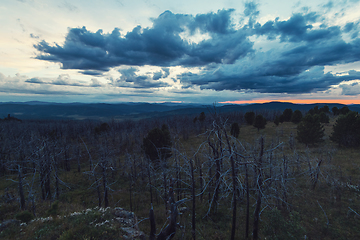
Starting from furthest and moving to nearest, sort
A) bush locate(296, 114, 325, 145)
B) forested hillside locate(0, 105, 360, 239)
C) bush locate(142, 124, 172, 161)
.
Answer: bush locate(296, 114, 325, 145)
bush locate(142, 124, 172, 161)
forested hillside locate(0, 105, 360, 239)

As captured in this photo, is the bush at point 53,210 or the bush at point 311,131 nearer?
the bush at point 53,210

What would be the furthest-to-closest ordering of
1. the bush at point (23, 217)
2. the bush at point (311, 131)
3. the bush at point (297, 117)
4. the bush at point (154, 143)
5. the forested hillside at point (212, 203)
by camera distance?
the bush at point (297, 117) → the bush at point (311, 131) → the bush at point (154, 143) → the bush at point (23, 217) → the forested hillside at point (212, 203)

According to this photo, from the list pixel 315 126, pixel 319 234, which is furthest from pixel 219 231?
pixel 315 126

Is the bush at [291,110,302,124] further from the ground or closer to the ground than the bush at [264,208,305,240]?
further from the ground

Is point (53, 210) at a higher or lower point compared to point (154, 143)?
higher

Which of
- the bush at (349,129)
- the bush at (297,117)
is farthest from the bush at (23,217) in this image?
the bush at (297,117)

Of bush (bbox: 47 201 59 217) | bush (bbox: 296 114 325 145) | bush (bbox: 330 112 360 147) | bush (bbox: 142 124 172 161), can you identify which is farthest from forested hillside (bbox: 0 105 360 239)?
bush (bbox: 296 114 325 145)

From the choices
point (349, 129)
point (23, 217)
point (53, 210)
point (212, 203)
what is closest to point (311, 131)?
point (349, 129)

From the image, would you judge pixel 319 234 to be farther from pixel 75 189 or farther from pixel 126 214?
pixel 75 189

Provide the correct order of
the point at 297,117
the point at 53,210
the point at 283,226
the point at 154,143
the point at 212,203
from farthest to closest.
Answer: the point at 297,117, the point at 154,143, the point at 212,203, the point at 53,210, the point at 283,226

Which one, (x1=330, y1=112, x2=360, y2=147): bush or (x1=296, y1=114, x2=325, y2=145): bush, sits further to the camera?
(x1=296, y1=114, x2=325, y2=145): bush

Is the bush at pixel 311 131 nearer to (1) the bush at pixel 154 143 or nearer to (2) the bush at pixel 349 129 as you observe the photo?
(2) the bush at pixel 349 129

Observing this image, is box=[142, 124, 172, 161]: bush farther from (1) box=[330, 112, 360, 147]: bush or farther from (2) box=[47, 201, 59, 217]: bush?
(1) box=[330, 112, 360, 147]: bush

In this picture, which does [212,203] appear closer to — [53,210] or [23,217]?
[53,210]
